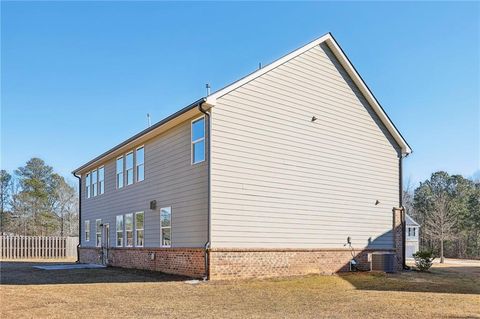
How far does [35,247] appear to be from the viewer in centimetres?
3241

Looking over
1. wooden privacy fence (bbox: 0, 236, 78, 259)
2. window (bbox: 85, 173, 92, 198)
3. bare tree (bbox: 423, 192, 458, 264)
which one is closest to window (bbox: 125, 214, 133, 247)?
window (bbox: 85, 173, 92, 198)

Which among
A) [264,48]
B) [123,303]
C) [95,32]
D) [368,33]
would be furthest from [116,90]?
[123,303]

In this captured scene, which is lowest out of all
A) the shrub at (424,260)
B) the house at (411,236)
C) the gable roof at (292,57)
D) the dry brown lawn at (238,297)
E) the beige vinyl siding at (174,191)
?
the house at (411,236)

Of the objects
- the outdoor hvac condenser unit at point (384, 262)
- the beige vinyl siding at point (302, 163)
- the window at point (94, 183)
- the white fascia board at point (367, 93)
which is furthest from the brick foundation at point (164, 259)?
the white fascia board at point (367, 93)

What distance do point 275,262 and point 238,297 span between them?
459 cm

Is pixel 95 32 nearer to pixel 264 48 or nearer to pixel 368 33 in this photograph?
pixel 264 48

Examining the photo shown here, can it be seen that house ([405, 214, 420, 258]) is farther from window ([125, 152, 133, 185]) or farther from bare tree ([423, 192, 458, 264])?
window ([125, 152, 133, 185])

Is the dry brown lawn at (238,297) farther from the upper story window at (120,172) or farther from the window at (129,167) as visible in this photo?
the upper story window at (120,172)

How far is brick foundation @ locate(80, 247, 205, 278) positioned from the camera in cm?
1481

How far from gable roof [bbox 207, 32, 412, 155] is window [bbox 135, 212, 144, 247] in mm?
7229

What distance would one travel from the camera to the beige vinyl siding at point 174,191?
15.1 meters

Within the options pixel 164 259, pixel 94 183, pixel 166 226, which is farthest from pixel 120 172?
pixel 164 259

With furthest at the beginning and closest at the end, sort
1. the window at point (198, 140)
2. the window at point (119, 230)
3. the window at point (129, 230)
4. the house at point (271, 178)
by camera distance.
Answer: the window at point (119, 230)
the window at point (129, 230)
the window at point (198, 140)
the house at point (271, 178)

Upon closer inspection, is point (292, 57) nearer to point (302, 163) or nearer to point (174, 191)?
point (302, 163)
